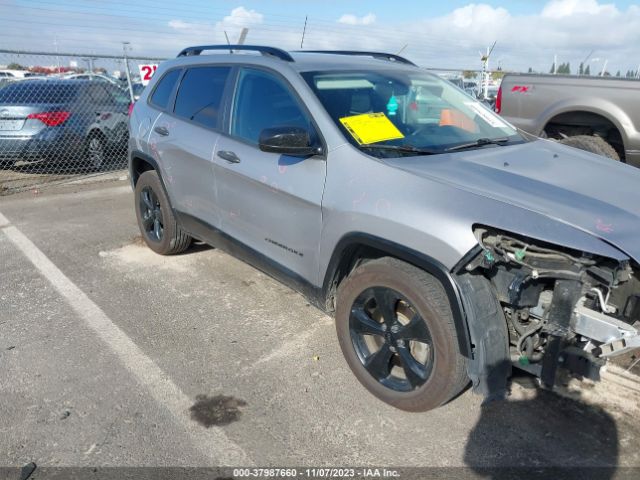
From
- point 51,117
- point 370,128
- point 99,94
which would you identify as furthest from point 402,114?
point 99,94

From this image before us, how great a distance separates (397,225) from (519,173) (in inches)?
30.1

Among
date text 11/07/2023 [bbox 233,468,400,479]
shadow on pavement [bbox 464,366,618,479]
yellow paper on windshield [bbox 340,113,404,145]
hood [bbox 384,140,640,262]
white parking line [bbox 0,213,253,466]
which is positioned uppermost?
yellow paper on windshield [bbox 340,113,404,145]

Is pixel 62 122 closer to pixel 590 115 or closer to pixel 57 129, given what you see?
pixel 57 129

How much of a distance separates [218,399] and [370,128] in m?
1.75

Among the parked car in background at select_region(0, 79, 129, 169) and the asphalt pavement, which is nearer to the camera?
the asphalt pavement

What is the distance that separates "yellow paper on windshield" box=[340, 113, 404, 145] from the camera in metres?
2.99

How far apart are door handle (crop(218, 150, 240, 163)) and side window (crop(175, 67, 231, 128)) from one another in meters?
0.29

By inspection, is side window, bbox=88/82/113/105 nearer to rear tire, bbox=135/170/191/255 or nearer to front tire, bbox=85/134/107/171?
front tire, bbox=85/134/107/171

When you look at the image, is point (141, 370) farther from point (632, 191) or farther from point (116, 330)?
point (632, 191)

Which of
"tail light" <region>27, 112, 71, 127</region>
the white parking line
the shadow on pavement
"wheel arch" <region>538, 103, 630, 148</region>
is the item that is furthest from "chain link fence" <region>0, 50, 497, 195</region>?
the shadow on pavement

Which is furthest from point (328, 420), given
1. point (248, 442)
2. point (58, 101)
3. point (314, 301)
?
point (58, 101)

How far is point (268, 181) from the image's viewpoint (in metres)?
3.31

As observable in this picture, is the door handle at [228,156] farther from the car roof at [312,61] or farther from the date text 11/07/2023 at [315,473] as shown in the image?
the date text 11/07/2023 at [315,473]

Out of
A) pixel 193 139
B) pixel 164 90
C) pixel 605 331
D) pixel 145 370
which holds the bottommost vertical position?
pixel 145 370
